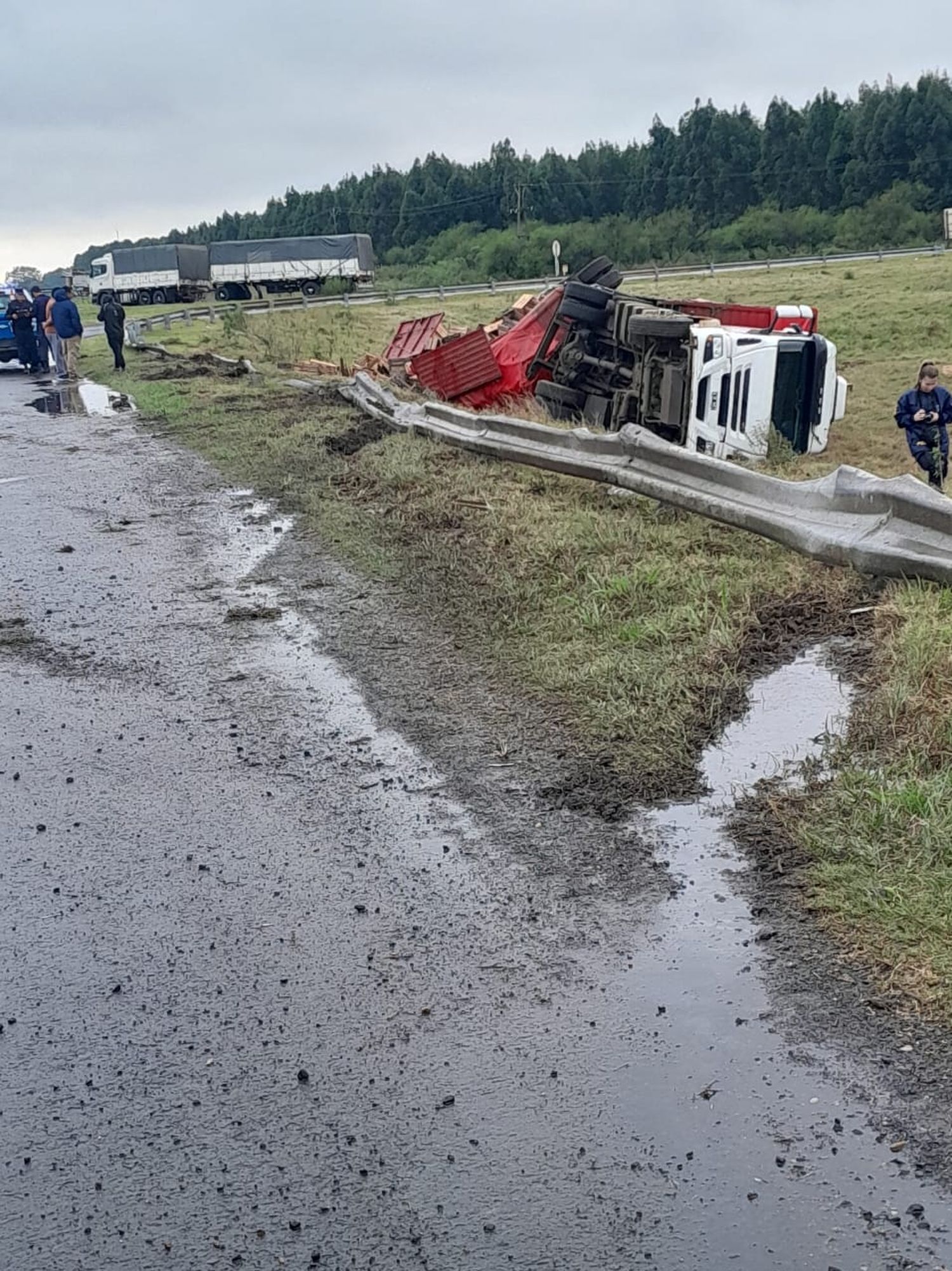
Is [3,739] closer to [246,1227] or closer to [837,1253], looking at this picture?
[246,1227]

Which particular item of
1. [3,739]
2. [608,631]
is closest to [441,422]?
[608,631]

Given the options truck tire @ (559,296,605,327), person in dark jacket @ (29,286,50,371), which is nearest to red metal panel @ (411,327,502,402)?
truck tire @ (559,296,605,327)

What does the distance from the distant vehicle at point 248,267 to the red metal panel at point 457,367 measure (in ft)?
172

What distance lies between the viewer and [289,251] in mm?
67625

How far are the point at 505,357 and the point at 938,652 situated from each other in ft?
36.1

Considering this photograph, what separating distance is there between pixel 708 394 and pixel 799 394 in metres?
1.16

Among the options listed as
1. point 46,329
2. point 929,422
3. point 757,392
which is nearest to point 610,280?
point 757,392

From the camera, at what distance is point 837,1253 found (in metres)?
2.77

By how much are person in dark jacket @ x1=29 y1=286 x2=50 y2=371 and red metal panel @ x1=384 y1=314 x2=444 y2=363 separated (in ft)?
37.3

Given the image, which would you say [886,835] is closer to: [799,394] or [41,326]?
[799,394]

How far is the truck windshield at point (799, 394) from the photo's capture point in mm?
13203

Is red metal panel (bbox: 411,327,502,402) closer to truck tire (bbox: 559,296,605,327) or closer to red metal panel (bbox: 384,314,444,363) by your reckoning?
truck tire (bbox: 559,296,605,327)

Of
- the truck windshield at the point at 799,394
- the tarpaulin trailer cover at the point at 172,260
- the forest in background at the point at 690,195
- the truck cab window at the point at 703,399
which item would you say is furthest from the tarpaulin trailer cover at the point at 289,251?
the truck cab window at the point at 703,399

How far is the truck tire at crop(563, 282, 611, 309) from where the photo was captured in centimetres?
1480
